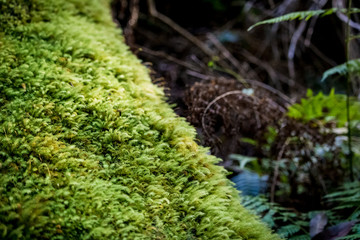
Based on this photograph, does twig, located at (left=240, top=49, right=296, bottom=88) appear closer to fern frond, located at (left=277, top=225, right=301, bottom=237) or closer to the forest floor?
the forest floor

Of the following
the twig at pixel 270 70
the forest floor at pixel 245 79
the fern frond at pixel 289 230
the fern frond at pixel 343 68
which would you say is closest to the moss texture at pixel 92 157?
the forest floor at pixel 245 79

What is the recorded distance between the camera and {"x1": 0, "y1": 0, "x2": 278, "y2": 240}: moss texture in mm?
1059

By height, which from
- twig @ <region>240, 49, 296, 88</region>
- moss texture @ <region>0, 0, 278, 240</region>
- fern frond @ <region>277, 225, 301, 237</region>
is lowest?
fern frond @ <region>277, 225, 301, 237</region>

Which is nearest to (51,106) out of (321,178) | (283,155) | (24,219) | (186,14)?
(24,219)

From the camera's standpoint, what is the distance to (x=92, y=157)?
1294mm

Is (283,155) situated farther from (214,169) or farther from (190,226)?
(190,226)

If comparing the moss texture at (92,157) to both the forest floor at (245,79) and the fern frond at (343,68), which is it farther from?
the fern frond at (343,68)

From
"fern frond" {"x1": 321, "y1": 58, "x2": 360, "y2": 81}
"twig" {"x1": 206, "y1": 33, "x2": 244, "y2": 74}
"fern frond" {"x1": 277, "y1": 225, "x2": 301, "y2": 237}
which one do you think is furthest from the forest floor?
"fern frond" {"x1": 321, "y1": 58, "x2": 360, "y2": 81}

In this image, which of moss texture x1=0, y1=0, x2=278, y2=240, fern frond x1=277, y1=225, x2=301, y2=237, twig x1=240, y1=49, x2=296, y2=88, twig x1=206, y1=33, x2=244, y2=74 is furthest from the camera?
twig x1=240, y1=49, x2=296, y2=88

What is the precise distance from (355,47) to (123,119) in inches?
196

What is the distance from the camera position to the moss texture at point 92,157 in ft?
3.47

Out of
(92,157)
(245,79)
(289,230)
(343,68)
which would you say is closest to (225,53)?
(245,79)

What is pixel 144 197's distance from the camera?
48.8 inches

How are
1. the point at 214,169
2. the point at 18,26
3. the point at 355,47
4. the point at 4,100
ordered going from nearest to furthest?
the point at 4,100 → the point at 214,169 → the point at 18,26 → the point at 355,47
